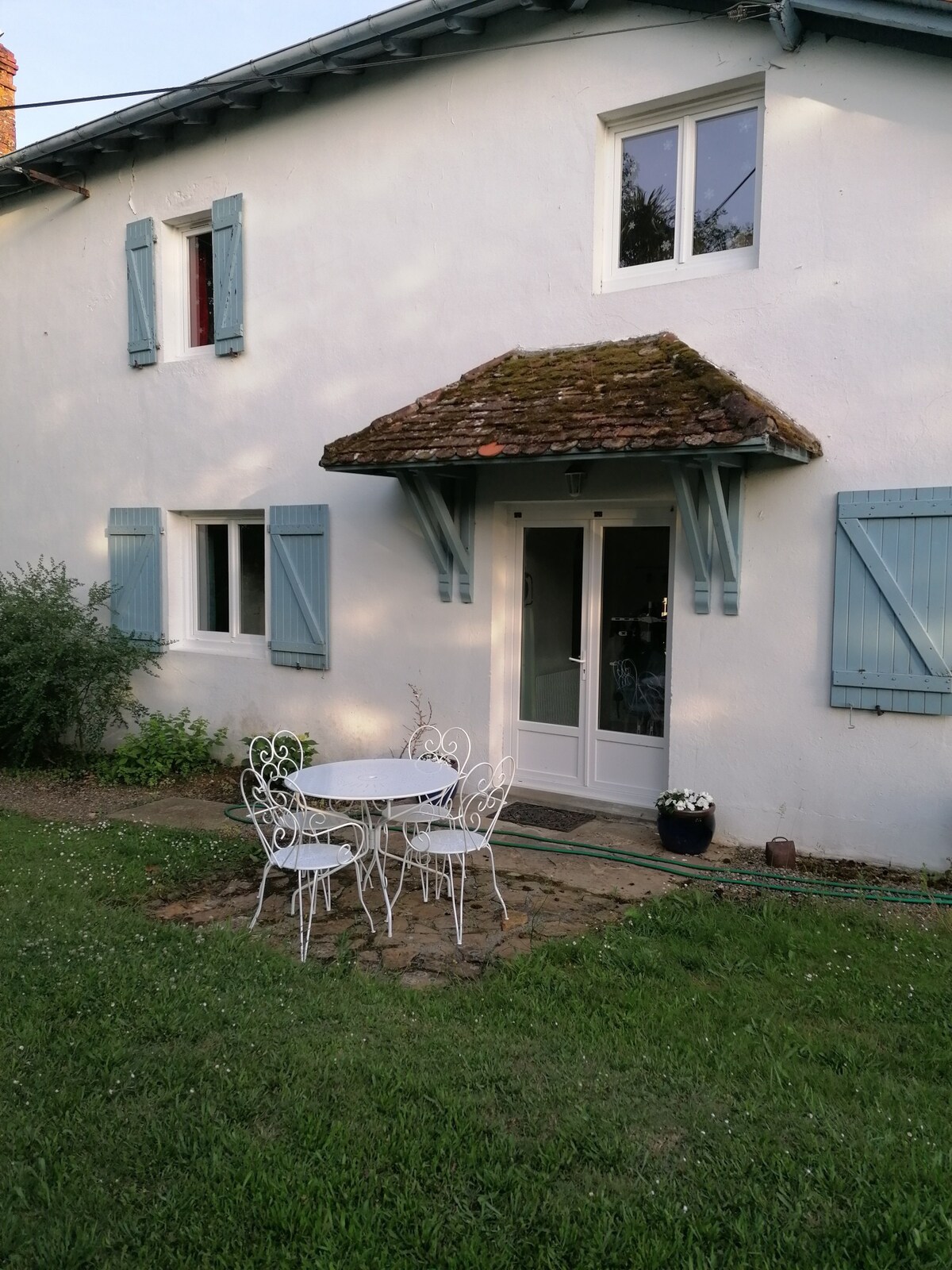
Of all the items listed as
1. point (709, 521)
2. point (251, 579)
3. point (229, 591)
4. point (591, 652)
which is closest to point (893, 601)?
point (709, 521)

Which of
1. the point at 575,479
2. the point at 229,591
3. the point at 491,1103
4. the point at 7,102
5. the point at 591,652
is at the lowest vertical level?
the point at 491,1103

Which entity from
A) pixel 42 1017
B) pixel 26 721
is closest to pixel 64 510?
pixel 26 721

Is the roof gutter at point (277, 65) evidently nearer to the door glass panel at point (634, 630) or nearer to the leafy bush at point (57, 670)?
the door glass panel at point (634, 630)

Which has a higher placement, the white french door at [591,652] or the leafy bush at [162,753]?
the white french door at [591,652]

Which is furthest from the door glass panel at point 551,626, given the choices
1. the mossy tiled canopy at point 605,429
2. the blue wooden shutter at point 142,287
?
the blue wooden shutter at point 142,287

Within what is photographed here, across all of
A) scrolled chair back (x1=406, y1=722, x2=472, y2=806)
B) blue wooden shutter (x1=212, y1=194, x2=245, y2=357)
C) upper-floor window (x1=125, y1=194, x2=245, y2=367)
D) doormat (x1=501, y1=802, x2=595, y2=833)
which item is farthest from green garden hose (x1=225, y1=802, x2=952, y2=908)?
upper-floor window (x1=125, y1=194, x2=245, y2=367)

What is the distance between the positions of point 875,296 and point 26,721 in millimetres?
7937

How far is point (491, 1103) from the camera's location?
3.28 metres

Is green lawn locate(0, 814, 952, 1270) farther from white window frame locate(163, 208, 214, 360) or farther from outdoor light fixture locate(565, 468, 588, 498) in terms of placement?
white window frame locate(163, 208, 214, 360)

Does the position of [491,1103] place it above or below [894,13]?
below

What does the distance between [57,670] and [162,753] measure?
1.27 metres

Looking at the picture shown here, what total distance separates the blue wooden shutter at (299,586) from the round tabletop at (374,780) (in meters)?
2.89

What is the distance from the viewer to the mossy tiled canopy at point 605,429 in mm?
5633

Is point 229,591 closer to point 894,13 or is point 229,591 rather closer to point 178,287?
point 178,287
